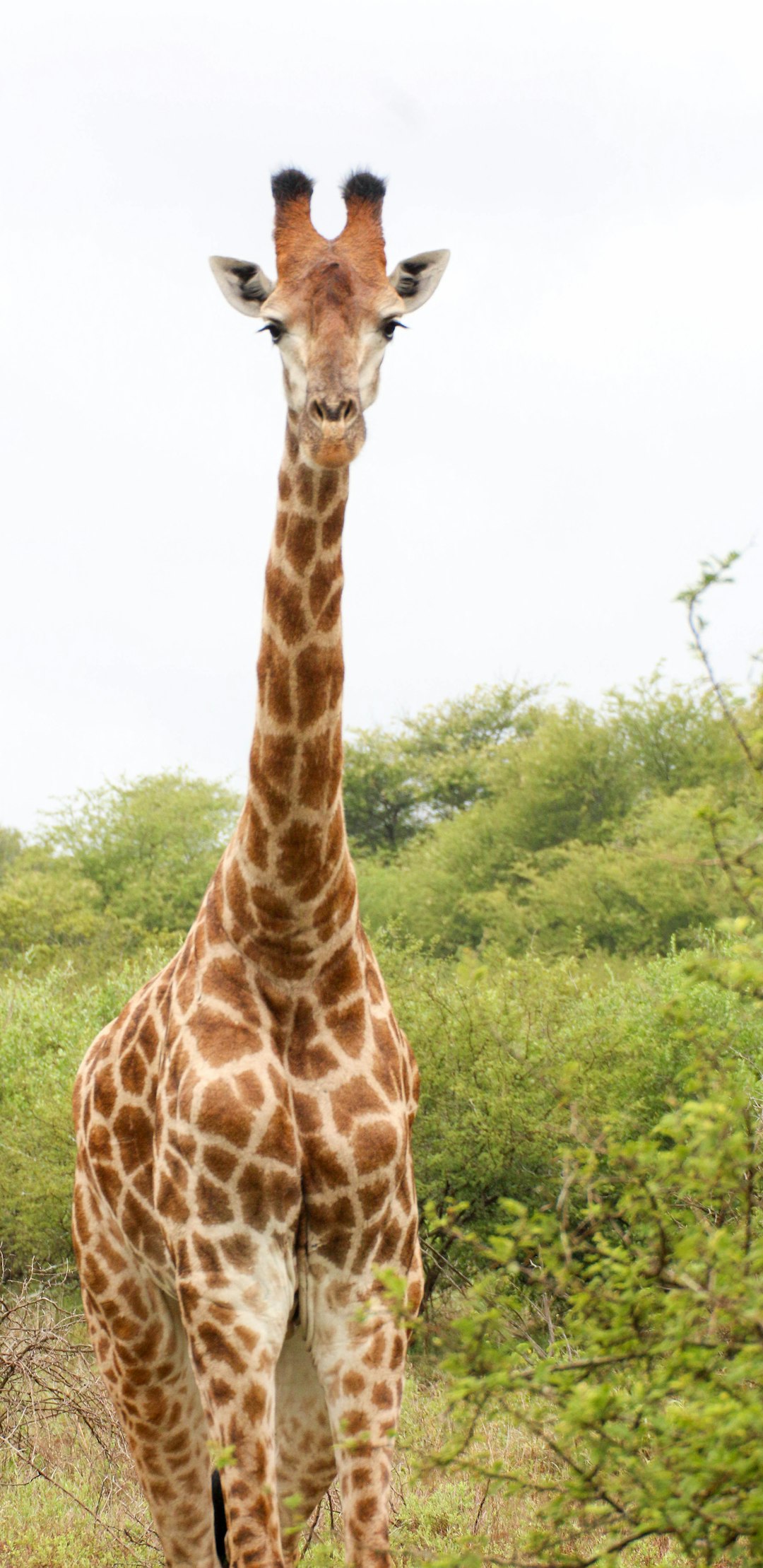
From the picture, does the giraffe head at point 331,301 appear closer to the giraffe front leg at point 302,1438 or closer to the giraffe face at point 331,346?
the giraffe face at point 331,346

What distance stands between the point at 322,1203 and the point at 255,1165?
0.24 metres

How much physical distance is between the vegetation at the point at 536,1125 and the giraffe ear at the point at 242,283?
2.21 m

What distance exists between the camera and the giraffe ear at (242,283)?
5023 mm

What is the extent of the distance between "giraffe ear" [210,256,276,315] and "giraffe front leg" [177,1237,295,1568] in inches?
123

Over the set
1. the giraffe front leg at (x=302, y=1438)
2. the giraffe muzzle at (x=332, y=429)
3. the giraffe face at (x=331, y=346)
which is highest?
the giraffe face at (x=331, y=346)

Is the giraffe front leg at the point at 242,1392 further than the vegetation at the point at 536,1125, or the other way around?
the giraffe front leg at the point at 242,1392

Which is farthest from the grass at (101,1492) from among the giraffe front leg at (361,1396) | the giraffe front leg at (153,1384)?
the giraffe front leg at (361,1396)

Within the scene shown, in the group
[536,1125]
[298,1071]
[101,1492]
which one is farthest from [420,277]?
[536,1125]

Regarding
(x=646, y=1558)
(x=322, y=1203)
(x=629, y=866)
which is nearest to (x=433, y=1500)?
(x=646, y=1558)

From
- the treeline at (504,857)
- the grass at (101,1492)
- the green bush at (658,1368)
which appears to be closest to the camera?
the green bush at (658,1368)

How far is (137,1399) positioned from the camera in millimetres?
5359

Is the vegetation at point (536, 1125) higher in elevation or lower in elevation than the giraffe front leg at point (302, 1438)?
higher

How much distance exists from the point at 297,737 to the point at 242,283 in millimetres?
1711

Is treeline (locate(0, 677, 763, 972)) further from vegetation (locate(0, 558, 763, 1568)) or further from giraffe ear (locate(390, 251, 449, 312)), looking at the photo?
giraffe ear (locate(390, 251, 449, 312))
